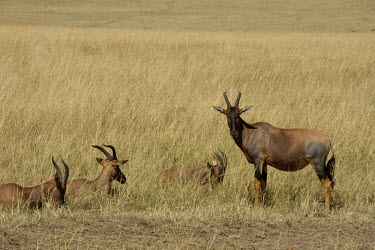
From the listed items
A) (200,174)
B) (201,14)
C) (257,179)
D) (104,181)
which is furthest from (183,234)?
(201,14)

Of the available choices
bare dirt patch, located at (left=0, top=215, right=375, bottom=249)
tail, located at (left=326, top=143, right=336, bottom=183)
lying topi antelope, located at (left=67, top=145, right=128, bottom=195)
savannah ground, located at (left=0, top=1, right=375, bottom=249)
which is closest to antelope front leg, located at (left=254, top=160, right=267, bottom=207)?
savannah ground, located at (left=0, top=1, right=375, bottom=249)

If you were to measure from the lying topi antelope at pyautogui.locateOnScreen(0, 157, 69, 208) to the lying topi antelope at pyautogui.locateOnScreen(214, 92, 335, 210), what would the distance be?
6.05 feet

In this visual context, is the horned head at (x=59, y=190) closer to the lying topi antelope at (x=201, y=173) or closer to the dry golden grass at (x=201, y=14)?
the lying topi antelope at (x=201, y=173)

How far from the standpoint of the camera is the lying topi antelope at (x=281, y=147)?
673cm

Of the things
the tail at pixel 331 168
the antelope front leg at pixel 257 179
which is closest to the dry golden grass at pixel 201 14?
the tail at pixel 331 168

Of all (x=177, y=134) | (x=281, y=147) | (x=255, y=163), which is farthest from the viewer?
(x=177, y=134)

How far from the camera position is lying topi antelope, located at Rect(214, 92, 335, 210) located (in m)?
6.73

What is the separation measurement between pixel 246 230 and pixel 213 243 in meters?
0.53

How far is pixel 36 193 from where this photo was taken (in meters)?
6.60

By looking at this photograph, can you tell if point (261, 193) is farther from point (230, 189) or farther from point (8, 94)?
point (8, 94)

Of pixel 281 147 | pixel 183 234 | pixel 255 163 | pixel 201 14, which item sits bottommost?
pixel 183 234

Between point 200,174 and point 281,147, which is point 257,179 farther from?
point 200,174

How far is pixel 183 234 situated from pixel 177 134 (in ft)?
13.1

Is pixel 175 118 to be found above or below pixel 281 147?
below
